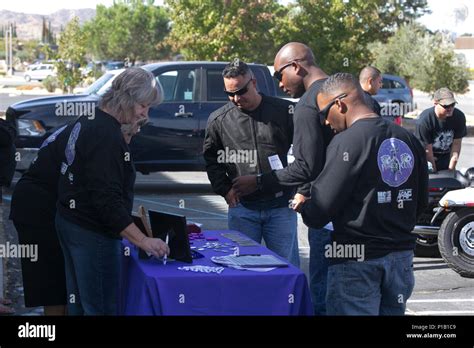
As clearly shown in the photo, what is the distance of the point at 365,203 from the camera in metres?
4.46

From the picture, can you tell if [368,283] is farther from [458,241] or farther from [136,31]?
[136,31]

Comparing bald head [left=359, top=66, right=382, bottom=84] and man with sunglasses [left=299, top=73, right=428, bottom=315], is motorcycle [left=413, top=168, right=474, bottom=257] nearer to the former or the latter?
bald head [left=359, top=66, right=382, bottom=84]

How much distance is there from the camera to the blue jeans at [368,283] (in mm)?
4531

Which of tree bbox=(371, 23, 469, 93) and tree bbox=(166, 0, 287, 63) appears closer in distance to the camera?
tree bbox=(166, 0, 287, 63)

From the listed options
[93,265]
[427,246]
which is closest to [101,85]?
[427,246]

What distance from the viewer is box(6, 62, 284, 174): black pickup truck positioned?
43.1 feet

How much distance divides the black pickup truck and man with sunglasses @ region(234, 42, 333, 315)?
7.26m

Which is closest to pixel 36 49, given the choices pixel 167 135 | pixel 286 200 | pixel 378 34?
pixel 378 34

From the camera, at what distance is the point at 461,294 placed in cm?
857

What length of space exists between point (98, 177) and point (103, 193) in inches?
3.7

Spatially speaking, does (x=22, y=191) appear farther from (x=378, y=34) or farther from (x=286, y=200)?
(x=378, y=34)

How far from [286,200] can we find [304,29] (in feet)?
78.4

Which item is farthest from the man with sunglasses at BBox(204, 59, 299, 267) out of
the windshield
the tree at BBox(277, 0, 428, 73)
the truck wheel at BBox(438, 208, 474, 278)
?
the tree at BBox(277, 0, 428, 73)
